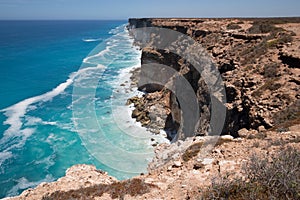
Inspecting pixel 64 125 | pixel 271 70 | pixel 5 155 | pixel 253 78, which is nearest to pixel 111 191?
pixel 253 78

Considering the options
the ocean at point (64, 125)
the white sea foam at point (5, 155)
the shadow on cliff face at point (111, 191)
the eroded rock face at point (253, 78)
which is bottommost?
the white sea foam at point (5, 155)

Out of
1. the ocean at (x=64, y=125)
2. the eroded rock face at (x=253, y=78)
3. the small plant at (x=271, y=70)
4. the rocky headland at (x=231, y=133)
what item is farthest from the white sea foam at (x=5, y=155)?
the small plant at (x=271, y=70)

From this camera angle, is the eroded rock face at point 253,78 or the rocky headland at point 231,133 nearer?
the rocky headland at point 231,133

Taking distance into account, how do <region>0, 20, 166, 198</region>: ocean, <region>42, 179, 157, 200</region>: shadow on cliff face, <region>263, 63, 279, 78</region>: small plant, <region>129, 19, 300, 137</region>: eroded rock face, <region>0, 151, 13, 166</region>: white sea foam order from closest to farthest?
<region>42, 179, 157, 200</region>: shadow on cliff face, <region>129, 19, 300, 137</region>: eroded rock face, <region>263, 63, 279, 78</region>: small plant, <region>0, 20, 166, 198</region>: ocean, <region>0, 151, 13, 166</region>: white sea foam

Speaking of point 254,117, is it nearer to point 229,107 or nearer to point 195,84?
point 229,107

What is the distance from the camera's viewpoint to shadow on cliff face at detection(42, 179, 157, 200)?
6536 millimetres

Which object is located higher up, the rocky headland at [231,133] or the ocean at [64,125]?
the rocky headland at [231,133]

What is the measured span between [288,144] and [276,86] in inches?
200

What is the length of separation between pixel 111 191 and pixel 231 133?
8606 mm

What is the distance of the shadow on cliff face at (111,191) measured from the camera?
654cm

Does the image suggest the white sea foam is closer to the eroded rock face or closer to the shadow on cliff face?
the eroded rock face

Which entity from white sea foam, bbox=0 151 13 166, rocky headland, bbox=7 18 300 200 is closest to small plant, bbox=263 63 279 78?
rocky headland, bbox=7 18 300 200

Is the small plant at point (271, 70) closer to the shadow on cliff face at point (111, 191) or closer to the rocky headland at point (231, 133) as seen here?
the rocky headland at point (231, 133)

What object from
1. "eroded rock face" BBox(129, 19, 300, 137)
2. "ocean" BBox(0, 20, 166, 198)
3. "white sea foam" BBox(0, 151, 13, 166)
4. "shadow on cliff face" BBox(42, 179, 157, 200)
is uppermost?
"eroded rock face" BBox(129, 19, 300, 137)
